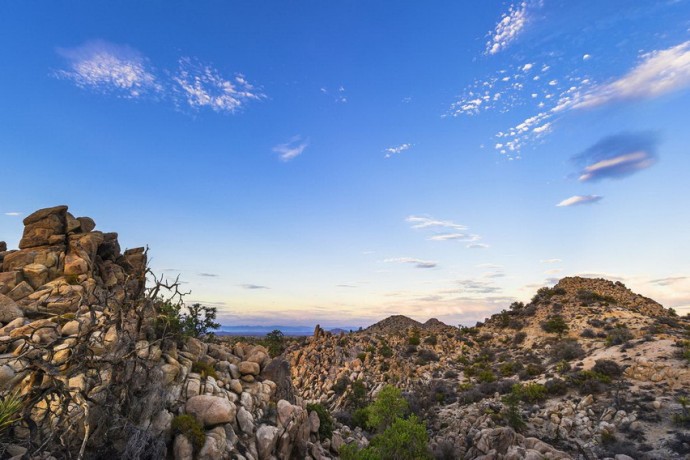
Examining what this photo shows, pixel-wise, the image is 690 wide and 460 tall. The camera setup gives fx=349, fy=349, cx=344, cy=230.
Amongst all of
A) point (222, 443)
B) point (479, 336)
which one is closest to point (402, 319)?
point (479, 336)

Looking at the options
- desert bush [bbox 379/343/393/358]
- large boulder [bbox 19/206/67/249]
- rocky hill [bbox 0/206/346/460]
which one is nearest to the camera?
rocky hill [bbox 0/206/346/460]

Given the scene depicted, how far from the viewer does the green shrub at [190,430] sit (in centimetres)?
1773

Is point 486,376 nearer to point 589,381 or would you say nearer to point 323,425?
point 589,381

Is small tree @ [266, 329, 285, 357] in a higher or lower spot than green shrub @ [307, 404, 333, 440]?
higher

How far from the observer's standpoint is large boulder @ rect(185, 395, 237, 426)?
1948 cm

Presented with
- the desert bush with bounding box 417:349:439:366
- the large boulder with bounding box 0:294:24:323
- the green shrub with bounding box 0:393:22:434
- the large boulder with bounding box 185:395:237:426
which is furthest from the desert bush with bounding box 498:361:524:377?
the large boulder with bounding box 0:294:24:323

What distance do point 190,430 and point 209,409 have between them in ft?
5.86

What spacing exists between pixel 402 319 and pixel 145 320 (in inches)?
3363

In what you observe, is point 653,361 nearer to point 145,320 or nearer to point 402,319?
point 145,320

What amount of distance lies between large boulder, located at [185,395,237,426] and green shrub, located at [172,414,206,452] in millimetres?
907

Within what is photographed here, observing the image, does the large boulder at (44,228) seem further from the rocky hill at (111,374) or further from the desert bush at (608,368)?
the desert bush at (608,368)

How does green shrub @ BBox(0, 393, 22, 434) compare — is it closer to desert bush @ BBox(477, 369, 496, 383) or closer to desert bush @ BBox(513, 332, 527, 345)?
desert bush @ BBox(477, 369, 496, 383)

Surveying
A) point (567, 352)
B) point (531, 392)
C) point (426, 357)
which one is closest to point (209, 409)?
point (531, 392)

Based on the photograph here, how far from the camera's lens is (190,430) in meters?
18.0
